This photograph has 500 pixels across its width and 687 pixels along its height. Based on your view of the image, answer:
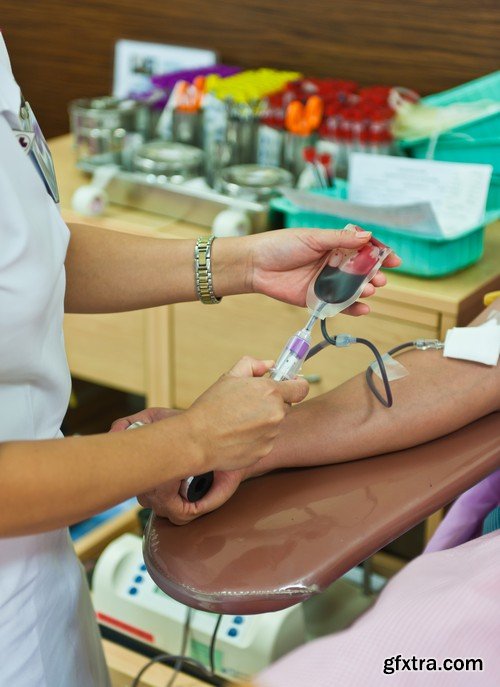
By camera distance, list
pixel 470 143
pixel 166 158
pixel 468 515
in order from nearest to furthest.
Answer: pixel 468 515, pixel 470 143, pixel 166 158

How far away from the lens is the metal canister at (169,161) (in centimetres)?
211

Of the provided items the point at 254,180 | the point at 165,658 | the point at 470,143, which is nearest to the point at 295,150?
the point at 254,180

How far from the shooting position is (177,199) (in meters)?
2.05

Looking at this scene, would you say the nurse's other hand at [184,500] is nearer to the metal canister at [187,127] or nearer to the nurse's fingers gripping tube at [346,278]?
the nurse's fingers gripping tube at [346,278]

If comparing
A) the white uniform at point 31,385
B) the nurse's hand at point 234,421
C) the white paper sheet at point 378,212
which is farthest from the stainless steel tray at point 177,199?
the nurse's hand at point 234,421

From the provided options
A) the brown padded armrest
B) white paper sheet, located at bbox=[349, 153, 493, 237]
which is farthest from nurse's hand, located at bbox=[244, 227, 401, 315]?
white paper sheet, located at bbox=[349, 153, 493, 237]

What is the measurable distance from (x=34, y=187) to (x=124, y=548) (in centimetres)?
109

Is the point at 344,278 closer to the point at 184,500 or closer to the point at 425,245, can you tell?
the point at 184,500

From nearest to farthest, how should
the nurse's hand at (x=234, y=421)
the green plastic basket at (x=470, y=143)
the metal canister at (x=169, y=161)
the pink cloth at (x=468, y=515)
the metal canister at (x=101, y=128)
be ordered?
the nurse's hand at (x=234, y=421) < the pink cloth at (x=468, y=515) < the green plastic basket at (x=470, y=143) < the metal canister at (x=169, y=161) < the metal canister at (x=101, y=128)

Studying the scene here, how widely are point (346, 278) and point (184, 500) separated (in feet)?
1.05

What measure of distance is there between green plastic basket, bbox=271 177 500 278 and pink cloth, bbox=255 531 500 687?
34.2 inches

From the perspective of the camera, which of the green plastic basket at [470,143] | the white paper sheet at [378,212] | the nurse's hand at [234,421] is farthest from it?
the green plastic basket at [470,143]

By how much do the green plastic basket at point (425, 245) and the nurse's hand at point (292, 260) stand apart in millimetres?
567

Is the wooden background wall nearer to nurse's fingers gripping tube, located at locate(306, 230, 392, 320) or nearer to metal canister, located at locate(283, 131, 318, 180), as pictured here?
metal canister, located at locate(283, 131, 318, 180)
